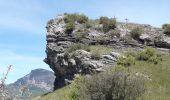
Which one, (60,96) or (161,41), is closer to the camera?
(60,96)

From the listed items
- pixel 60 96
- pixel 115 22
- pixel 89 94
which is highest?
pixel 115 22

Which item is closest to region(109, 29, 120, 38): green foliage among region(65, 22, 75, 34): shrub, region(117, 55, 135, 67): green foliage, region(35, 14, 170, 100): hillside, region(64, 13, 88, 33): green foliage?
region(35, 14, 170, 100): hillside

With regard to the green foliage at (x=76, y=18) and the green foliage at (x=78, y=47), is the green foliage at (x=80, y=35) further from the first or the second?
the green foliage at (x=76, y=18)

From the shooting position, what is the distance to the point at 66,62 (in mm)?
60531

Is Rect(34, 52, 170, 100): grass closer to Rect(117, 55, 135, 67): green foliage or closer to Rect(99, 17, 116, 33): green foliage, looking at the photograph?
Rect(117, 55, 135, 67): green foliage

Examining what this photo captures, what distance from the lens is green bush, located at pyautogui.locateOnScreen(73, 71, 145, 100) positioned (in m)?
36.9

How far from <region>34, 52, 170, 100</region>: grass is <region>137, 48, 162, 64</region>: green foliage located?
0.64 m

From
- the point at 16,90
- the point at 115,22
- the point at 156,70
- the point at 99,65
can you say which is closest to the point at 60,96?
the point at 99,65

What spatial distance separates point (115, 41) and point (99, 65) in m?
8.62

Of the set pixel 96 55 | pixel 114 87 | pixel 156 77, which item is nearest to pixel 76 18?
pixel 96 55

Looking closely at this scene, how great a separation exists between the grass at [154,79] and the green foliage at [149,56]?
64 cm

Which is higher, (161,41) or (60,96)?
(161,41)

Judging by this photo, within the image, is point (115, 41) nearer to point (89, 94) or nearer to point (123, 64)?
point (123, 64)

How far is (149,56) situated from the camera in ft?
187
